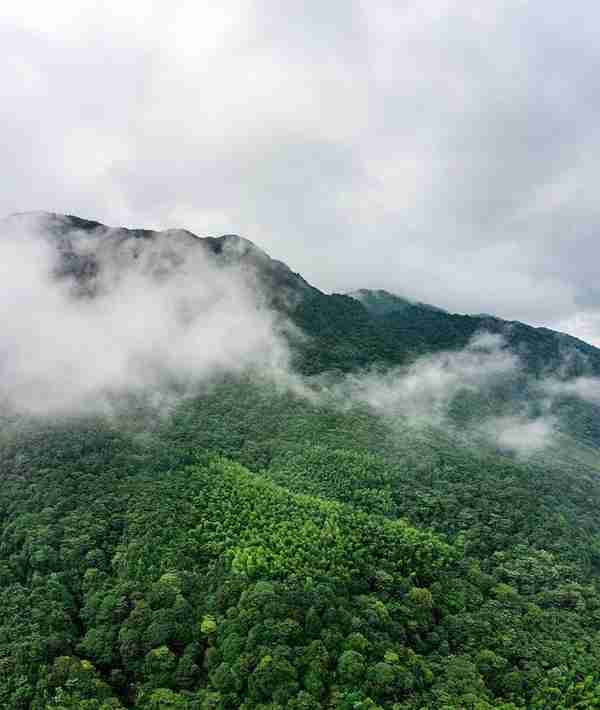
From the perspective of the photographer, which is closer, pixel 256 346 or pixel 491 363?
pixel 256 346

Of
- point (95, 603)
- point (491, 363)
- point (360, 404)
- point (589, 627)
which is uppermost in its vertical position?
point (491, 363)

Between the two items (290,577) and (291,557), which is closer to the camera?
(290,577)

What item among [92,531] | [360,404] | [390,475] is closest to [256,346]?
[360,404]

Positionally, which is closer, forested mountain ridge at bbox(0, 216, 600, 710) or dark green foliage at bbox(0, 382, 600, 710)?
dark green foliage at bbox(0, 382, 600, 710)

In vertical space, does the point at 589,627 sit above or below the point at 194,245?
below

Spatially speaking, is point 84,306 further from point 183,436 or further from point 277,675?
point 277,675

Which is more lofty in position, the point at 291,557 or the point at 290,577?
the point at 291,557

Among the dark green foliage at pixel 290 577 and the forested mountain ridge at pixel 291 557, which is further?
the forested mountain ridge at pixel 291 557

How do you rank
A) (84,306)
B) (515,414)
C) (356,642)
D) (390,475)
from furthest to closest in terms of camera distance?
(84,306), (515,414), (390,475), (356,642)
